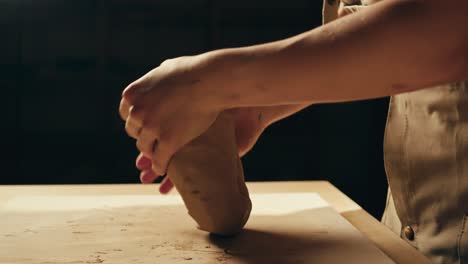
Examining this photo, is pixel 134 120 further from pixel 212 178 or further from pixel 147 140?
pixel 212 178

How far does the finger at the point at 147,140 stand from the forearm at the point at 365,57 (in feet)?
0.56

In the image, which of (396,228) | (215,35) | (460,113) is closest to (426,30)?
(460,113)

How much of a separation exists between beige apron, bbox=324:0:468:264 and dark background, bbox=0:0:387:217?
1.20m

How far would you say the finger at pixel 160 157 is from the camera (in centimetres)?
85

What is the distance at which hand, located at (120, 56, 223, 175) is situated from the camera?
2.51ft

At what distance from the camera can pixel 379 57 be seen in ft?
2.12

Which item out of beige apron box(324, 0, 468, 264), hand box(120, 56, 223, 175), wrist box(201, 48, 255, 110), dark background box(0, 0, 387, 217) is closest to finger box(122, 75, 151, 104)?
hand box(120, 56, 223, 175)

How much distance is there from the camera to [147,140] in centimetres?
85

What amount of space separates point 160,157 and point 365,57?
380 mm

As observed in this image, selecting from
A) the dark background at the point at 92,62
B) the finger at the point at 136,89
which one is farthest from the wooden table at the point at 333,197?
the dark background at the point at 92,62

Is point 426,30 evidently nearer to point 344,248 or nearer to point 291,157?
point 344,248

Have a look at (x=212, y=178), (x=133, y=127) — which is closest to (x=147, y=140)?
(x=133, y=127)

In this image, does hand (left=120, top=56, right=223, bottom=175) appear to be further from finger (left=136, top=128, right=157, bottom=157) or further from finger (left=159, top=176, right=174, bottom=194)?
finger (left=159, top=176, right=174, bottom=194)

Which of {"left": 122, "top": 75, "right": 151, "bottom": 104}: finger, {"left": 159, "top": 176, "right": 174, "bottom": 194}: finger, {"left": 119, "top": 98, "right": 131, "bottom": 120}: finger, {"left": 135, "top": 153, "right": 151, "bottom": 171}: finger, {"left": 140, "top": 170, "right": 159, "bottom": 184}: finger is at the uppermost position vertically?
{"left": 122, "top": 75, "right": 151, "bottom": 104}: finger
